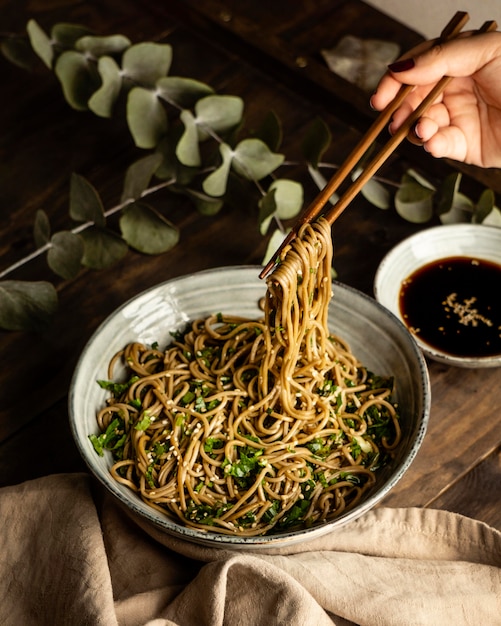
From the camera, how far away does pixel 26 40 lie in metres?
2.79

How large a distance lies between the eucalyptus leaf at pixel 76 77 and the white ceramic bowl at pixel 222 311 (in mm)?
861

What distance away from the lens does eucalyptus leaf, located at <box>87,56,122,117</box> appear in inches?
95.7

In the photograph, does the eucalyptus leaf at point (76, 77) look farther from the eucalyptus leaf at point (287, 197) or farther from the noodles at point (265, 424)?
the noodles at point (265, 424)

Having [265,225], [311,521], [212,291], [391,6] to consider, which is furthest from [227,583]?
[391,6]

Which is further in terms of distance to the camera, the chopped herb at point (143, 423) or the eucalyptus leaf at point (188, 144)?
the eucalyptus leaf at point (188, 144)

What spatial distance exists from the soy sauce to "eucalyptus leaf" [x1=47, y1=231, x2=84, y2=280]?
0.84 m

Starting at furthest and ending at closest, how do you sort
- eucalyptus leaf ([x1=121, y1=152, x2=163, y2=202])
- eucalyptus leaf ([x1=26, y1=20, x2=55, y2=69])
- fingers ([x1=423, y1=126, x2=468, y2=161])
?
eucalyptus leaf ([x1=26, y1=20, x2=55, y2=69]) < eucalyptus leaf ([x1=121, y1=152, x2=163, y2=202]) < fingers ([x1=423, y1=126, x2=468, y2=161])

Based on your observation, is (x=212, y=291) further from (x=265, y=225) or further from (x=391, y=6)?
(x=391, y=6)

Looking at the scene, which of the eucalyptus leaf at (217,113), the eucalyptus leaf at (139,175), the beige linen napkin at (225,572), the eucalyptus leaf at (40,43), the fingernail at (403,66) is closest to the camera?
the beige linen napkin at (225,572)

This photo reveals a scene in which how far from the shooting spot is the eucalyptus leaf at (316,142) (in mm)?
2291

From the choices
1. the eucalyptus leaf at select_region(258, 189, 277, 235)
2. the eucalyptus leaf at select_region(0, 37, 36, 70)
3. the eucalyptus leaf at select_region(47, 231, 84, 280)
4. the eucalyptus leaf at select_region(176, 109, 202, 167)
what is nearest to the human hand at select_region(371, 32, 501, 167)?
the eucalyptus leaf at select_region(258, 189, 277, 235)

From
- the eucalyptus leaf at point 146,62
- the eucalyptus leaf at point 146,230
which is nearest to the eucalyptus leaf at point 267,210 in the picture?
the eucalyptus leaf at point 146,230

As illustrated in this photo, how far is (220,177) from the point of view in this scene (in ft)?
7.48

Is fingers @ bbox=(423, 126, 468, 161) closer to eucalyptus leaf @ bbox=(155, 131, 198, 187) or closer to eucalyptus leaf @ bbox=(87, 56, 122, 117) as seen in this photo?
eucalyptus leaf @ bbox=(155, 131, 198, 187)
